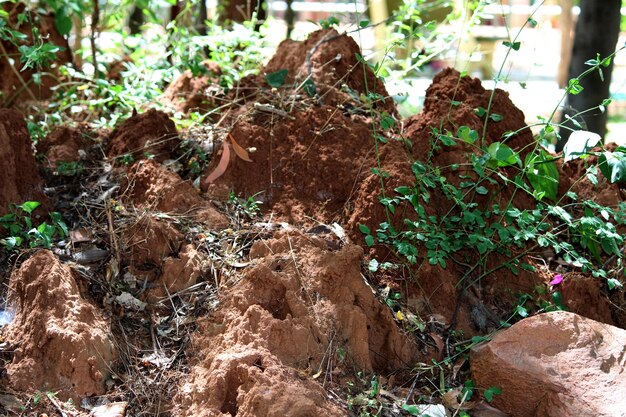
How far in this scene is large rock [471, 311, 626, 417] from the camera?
3123 mm

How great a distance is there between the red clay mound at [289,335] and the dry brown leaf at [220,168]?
0.64m

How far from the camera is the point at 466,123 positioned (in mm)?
4078

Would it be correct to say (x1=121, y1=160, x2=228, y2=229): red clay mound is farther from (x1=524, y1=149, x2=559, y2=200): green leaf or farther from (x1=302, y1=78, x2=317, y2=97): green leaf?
(x1=524, y1=149, x2=559, y2=200): green leaf

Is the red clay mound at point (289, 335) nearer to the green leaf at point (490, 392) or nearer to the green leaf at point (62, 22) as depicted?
the green leaf at point (490, 392)

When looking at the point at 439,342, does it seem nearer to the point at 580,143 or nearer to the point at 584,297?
the point at 584,297

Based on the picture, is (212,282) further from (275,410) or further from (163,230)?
(275,410)

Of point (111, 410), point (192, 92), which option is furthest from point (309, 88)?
point (111, 410)

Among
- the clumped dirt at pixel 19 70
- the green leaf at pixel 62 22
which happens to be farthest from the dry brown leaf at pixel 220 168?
the clumped dirt at pixel 19 70

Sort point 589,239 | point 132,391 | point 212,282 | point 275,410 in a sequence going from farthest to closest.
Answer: point 589,239 → point 212,282 → point 132,391 → point 275,410

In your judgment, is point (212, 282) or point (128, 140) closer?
point (212, 282)

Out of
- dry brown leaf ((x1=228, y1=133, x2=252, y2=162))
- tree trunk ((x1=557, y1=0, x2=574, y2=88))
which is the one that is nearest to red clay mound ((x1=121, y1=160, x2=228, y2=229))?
dry brown leaf ((x1=228, y1=133, x2=252, y2=162))

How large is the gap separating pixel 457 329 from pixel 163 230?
142cm

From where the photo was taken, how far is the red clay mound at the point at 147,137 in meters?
4.22

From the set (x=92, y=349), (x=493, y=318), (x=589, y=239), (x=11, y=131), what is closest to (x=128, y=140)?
(x=11, y=131)
